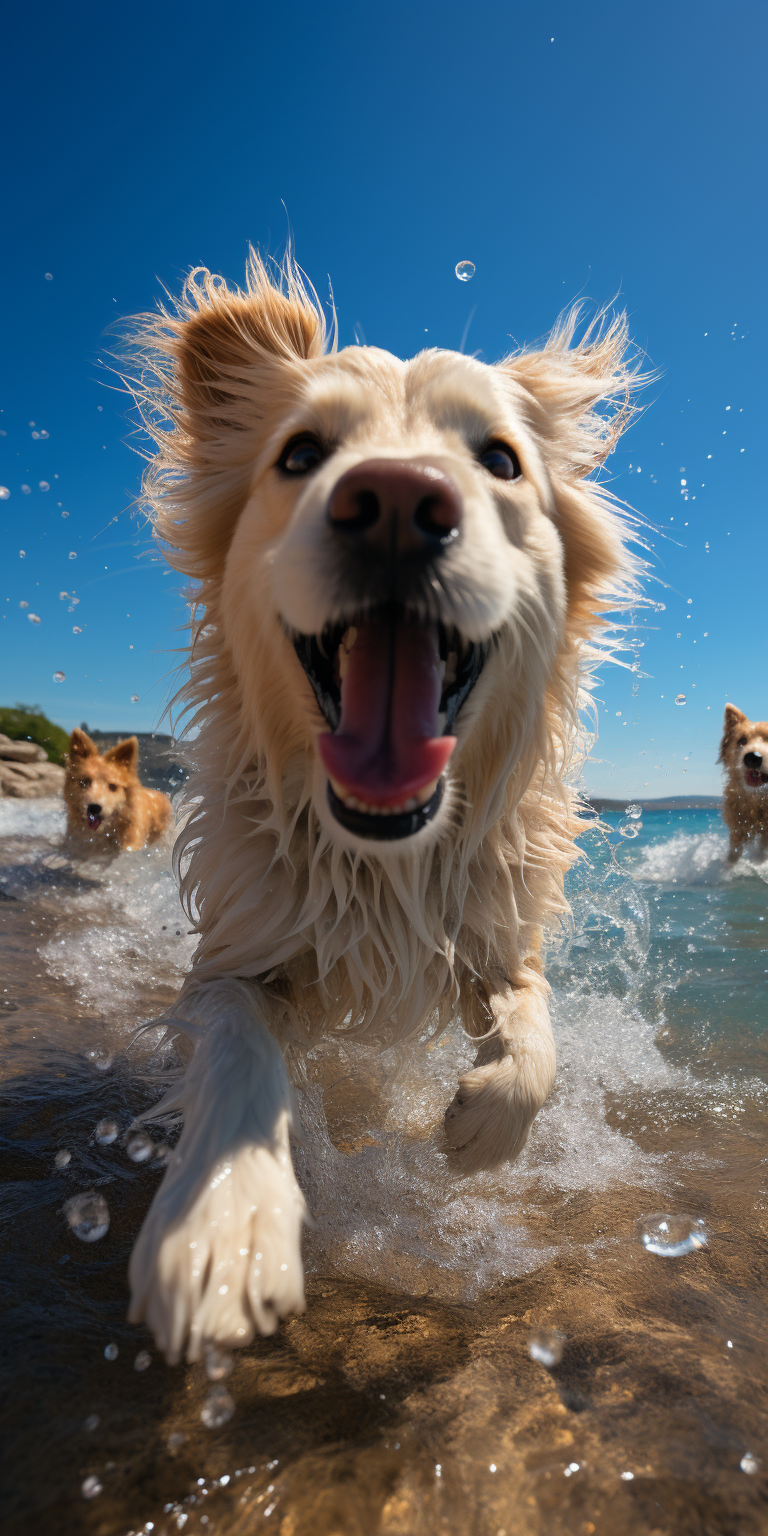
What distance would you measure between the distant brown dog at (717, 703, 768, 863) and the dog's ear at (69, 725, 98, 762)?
7145mm

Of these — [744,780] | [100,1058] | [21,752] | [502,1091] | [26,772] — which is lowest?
[100,1058]

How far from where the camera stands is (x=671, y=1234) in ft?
6.73

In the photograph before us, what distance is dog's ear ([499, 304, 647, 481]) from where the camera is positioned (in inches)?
96.7

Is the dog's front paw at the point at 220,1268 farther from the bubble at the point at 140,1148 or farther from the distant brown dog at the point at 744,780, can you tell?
the distant brown dog at the point at 744,780

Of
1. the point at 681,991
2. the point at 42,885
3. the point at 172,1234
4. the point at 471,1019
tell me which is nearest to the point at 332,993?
the point at 471,1019

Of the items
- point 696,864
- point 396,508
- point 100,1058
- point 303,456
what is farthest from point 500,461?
point 696,864

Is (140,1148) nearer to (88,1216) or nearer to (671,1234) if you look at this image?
(88,1216)

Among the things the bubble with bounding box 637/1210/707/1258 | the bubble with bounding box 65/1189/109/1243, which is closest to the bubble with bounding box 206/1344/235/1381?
the bubble with bounding box 65/1189/109/1243

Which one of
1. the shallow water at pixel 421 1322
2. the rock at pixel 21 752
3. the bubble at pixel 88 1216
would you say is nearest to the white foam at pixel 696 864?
the shallow water at pixel 421 1322

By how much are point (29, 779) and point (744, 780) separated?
40.7 feet

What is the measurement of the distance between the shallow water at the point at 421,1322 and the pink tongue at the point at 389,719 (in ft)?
3.39

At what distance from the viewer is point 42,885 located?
274 inches

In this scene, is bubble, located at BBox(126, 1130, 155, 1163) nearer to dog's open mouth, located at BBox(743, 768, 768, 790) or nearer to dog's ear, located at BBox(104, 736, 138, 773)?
dog's ear, located at BBox(104, 736, 138, 773)

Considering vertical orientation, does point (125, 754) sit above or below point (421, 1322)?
above
